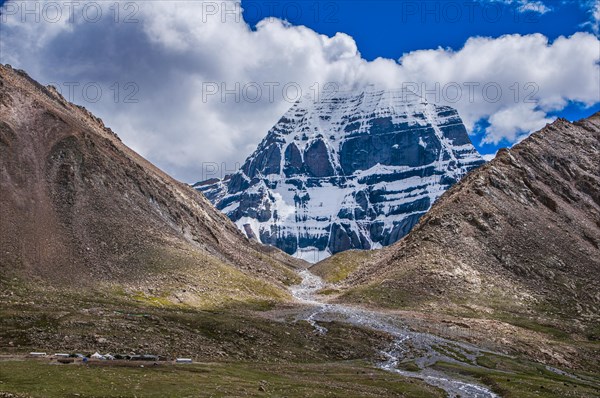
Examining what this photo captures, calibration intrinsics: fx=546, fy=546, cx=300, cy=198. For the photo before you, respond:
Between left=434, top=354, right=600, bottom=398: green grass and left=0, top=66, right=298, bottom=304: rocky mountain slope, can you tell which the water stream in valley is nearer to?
left=434, top=354, right=600, bottom=398: green grass

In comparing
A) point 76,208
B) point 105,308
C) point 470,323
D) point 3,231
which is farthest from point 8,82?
point 470,323

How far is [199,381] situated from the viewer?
61688 mm

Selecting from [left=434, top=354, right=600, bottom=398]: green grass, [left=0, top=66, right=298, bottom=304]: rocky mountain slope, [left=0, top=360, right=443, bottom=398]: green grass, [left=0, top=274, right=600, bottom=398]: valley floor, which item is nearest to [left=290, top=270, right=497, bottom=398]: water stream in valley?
[left=0, top=274, right=600, bottom=398]: valley floor

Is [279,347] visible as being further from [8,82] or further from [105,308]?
[8,82]

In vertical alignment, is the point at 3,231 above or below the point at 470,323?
above

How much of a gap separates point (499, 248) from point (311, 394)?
502 ft

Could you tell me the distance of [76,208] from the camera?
Result: 159 metres

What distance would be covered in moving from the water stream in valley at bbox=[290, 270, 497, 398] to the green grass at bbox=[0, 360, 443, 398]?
7.98m

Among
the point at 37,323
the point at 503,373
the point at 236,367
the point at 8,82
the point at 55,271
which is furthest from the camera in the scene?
the point at 8,82

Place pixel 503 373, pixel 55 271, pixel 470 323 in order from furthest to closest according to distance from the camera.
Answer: pixel 470 323 < pixel 55 271 < pixel 503 373

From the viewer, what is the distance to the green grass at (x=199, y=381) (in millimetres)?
53094

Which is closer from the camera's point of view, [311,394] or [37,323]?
[311,394]

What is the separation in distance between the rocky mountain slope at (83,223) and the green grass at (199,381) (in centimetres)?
6568

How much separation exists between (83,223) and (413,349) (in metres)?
96.7
